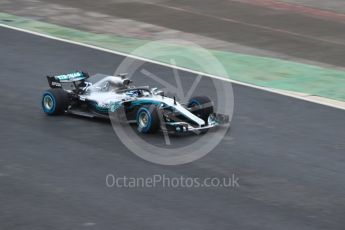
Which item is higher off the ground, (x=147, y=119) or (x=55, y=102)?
(x=147, y=119)

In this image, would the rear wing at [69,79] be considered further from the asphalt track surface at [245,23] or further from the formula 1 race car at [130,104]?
the asphalt track surface at [245,23]

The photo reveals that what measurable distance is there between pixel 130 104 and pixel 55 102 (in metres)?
1.24

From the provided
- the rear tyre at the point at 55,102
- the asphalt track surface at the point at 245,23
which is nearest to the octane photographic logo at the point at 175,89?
the rear tyre at the point at 55,102

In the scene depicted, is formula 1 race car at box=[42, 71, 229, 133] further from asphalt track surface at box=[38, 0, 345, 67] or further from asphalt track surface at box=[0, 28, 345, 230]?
asphalt track surface at box=[38, 0, 345, 67]

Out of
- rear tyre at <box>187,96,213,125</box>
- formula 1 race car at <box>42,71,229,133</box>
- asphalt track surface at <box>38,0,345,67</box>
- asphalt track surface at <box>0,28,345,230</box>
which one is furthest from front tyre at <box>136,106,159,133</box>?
asphalt track surface at <box>38,0,345,67</box>

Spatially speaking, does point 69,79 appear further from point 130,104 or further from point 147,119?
point 147,119

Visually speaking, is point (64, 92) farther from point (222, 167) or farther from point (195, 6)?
point (195, 6)

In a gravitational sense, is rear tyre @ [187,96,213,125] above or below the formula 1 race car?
above

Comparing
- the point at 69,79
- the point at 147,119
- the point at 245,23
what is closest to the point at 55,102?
the point at 69,79

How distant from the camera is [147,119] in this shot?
11422 millimetres

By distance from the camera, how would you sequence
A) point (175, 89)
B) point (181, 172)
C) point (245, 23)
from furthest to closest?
point (245, 23), point (175, 89), point (181, 172)

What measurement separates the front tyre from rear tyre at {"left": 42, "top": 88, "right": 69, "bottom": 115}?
139 centimetres

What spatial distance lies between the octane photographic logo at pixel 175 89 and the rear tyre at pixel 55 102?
0.85 m

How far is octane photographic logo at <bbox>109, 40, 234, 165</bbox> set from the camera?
1095cm
